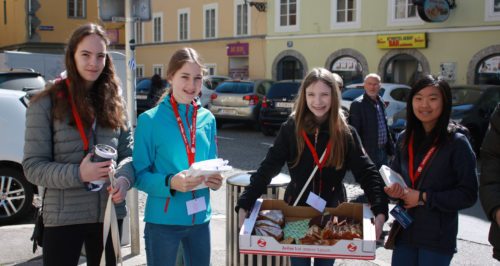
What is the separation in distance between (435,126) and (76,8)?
39509 mm

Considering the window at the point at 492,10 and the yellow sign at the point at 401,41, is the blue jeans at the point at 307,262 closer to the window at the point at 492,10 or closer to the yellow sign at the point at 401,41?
the window at the point at 492,10

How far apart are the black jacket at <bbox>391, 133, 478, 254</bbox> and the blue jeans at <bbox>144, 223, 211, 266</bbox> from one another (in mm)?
1196

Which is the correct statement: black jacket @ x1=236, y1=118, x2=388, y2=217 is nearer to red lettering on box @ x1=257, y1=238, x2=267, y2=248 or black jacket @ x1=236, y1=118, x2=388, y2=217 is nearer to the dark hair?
the dark hair

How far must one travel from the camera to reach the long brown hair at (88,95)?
298 centimetres

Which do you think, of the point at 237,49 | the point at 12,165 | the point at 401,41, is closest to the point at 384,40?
the point at 401,41

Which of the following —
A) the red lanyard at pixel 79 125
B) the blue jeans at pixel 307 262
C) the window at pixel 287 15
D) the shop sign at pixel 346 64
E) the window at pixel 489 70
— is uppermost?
the window at pixel 287 15

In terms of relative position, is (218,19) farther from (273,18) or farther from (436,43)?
(436,43)

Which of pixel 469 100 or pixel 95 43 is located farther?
pixel 469 100

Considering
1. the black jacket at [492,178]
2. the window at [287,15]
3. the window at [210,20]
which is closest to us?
the black jacket at [492,178]

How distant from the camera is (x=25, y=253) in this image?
535cm

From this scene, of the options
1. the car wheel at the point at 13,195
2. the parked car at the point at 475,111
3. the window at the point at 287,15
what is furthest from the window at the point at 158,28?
the car wheel at the point at 13,195

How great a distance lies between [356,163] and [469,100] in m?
10.2

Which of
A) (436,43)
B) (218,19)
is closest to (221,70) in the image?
(218,19)

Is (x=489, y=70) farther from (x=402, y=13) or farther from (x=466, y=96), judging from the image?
(x=466, y=96)
